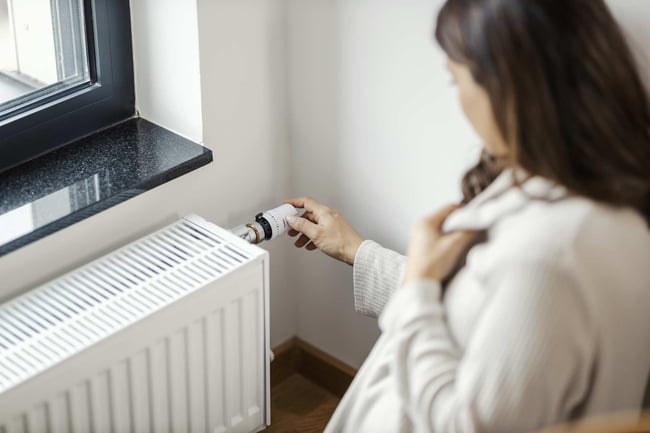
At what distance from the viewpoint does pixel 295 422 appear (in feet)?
6.62

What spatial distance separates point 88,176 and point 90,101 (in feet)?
0.53

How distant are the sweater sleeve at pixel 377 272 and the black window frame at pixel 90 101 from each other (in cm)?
51

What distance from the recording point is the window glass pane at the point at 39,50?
65.4 inches

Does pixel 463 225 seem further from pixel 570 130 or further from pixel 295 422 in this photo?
pixel 295 422

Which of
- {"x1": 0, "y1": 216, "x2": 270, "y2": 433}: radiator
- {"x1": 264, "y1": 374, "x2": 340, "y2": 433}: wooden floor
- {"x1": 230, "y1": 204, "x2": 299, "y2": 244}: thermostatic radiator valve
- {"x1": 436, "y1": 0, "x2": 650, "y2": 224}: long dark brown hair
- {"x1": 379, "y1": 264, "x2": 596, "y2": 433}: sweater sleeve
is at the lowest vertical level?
{"x1": 264, "y1": 374, "x2": 340, "y2": 433}: wooden floor

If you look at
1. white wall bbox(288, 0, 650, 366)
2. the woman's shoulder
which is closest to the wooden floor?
white wall bbox(288, 0, 650, 366)

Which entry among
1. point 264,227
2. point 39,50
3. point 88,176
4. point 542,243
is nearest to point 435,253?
point 542,243

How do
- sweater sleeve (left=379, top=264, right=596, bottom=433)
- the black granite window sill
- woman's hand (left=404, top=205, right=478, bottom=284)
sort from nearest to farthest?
sweater sleeve (left=379, top=264, right=596, bottom=433) < woman's hand (left=404, top=205, right=478, bottom=284) < the black granite window sill

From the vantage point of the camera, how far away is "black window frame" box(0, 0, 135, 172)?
1651 millimetres

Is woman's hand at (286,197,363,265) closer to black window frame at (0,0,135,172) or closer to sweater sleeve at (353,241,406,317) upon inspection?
sweater sleeve at (353,241,406,317)

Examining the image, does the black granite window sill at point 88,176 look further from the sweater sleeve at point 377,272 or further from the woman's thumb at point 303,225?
the sweater sleeve at point 377,272

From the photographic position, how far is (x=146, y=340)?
147cm

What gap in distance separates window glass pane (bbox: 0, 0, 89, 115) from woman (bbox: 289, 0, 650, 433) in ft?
2.44

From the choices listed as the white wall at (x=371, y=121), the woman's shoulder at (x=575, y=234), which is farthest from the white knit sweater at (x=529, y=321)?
the white wall at (x=371, y=121)
